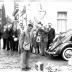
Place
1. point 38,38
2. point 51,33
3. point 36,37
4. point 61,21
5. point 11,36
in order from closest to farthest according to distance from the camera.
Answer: point 51,33 → point 38,38 → point 36,37 → point 11,36 → point 61,21

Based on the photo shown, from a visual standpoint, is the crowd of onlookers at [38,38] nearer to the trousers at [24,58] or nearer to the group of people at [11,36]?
the group of people at [11,36]

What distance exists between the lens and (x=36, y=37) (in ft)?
62.2

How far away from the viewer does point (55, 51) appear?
1627cm

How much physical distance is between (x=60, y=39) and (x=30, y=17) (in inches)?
374

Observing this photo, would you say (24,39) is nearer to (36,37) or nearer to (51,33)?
(51,33)

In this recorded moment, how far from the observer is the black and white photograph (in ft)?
42.5

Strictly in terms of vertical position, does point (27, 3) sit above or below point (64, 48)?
above

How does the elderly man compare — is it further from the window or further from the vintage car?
the window

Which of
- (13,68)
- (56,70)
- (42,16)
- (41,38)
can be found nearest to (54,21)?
(42,16)

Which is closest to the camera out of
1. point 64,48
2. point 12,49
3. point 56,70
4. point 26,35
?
point 56,70

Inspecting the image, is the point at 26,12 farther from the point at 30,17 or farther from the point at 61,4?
the point at 61,4

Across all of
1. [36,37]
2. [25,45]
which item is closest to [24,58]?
[25,45]

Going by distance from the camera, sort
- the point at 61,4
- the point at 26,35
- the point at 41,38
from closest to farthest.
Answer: the point at 26,35
the point at 41,38
the point at 61,4

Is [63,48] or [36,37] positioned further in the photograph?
[36,37]
